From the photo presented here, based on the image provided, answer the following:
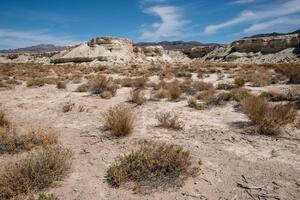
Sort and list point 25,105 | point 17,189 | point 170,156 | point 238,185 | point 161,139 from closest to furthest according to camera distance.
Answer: point 17,189, point 238,185, point 170,156, point 161,139, point 25,105

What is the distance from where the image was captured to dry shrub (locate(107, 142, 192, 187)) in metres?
4.00

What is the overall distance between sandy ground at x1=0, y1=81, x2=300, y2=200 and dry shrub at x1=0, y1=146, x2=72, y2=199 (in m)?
0.17

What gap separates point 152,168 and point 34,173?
68.7 inches

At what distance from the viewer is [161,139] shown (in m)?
5.74

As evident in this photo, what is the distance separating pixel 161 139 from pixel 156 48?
63.2 m

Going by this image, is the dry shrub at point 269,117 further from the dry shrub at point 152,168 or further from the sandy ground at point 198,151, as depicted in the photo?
the dry shrub at point 152,168

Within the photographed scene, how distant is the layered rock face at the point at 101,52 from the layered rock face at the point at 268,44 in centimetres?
2713

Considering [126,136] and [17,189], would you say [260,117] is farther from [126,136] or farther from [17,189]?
[17,189]

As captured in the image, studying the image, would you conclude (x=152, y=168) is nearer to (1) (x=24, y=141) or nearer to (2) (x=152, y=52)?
(1) (x=24, y=141)

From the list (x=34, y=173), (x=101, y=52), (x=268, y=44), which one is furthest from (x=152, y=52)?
(x=34, y=173)

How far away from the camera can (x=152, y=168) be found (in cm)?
416

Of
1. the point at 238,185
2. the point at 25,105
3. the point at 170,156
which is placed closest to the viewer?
the point at 238,185

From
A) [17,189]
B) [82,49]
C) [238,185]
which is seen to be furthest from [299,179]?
[82,49]

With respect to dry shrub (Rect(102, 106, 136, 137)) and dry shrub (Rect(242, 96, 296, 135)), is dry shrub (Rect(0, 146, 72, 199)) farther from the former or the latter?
dry shrub (Rect(242, 96, 296, 135))
